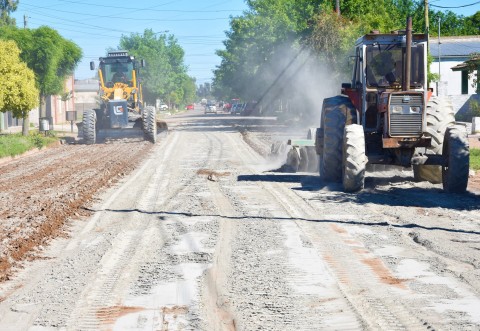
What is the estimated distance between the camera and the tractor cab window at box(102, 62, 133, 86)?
3278 centimetres

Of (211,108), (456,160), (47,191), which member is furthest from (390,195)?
(211,108)

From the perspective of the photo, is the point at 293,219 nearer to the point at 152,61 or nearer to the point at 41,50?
the point at 41,50

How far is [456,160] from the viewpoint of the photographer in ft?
47.7

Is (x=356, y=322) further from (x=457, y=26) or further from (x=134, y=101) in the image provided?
(x=457, y=26)

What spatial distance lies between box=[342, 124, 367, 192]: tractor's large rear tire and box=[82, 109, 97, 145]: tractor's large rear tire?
58.3 ft

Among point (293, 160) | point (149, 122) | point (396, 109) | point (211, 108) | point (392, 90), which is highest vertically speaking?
point (392, 90)

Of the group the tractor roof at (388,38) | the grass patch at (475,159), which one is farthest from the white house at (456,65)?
the tractor roof at (388,38)

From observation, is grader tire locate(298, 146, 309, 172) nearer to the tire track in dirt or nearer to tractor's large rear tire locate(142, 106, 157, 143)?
the tire track in dirt

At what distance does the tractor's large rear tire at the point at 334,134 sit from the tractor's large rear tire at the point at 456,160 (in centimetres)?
213

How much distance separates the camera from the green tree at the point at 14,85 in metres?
30.4

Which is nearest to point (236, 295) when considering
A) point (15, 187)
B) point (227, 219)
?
point (227, 219)

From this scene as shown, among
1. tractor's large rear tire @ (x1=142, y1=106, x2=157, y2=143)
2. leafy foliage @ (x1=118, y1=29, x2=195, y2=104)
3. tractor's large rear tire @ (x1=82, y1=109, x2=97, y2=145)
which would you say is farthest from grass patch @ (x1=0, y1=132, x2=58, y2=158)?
leafy foliage @ (x1=118, y1=29, x2=195, y2=104)

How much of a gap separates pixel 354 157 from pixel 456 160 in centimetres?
194

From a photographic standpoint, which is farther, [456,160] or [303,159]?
Answer: [303,159]
